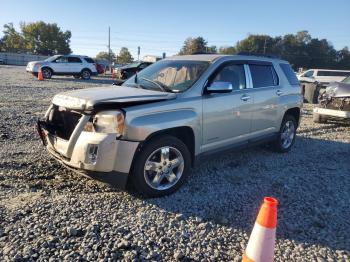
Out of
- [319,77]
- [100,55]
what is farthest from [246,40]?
[319,77]

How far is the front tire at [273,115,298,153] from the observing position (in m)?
6.68

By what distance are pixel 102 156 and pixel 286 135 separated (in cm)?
431

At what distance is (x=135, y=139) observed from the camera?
12.9 feet

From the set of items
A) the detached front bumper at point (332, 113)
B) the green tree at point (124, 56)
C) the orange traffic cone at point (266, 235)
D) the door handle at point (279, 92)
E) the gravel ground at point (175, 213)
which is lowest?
the gravel ground at point (175, 213)

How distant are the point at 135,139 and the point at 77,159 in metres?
0.71

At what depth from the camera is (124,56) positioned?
96.9m

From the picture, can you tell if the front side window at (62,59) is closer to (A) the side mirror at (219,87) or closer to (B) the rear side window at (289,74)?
(B) the rear side window at (289,74)

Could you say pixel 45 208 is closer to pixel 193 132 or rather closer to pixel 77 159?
pixel 77 159

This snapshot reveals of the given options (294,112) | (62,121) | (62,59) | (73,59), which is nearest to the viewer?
(62,121)

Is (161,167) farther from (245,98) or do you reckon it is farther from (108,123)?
(245,98)

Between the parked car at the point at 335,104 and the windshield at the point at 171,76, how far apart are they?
20.3 feet

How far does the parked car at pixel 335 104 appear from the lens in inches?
381

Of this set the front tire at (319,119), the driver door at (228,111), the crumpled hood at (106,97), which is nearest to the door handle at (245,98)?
the driver door at (228,111)

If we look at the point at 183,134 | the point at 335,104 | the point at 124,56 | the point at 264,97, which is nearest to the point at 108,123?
the point at 183,134
